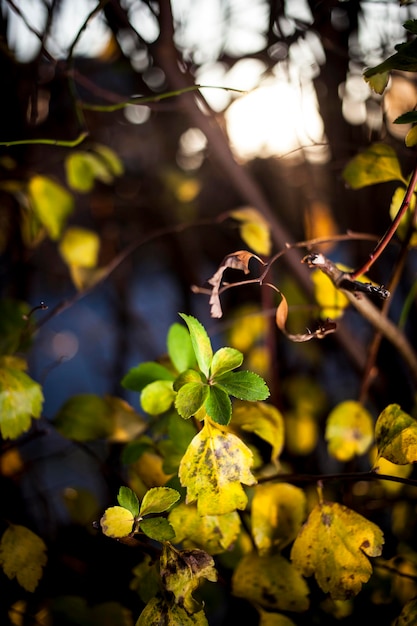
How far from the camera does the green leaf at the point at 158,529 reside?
426mm

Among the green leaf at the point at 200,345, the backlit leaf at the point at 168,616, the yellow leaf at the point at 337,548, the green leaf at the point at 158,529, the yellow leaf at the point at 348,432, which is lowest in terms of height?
the yellow leaf at the point at 348,432

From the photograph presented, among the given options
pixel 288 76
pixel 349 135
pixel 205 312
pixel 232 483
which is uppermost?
pixel 288 76

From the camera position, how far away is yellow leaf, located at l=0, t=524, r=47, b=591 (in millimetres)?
551

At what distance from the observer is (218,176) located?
1451mm

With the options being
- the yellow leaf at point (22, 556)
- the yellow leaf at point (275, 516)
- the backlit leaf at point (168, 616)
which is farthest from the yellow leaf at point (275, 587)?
the yellow leaf at point (22, 556)

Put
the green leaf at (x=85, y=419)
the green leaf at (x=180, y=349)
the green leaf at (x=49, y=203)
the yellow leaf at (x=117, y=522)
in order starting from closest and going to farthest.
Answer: the yellow leaf at (x=117, y=522) → the green leaf at (x=180, y=349) → the green leaf at (x=85, y=419) → the green leaf at (x=49, y=203)

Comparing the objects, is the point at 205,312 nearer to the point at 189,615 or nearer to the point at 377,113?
the point at 377,113

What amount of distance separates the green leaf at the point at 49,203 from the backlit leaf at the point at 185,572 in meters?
0.62

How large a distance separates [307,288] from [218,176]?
758 mm

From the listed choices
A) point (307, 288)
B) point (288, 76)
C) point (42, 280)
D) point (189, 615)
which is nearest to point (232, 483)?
point (189, 615)

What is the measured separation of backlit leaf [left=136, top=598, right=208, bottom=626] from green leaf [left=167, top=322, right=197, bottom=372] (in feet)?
0.78

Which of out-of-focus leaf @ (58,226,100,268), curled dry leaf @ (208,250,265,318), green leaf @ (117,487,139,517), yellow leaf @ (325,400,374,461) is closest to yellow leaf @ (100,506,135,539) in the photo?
green leaf @ (117,487,139,517)

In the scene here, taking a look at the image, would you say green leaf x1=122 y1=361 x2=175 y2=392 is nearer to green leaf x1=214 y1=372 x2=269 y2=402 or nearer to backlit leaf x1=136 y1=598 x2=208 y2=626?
green leaf x1=214 y1=372 x2=269 y2=402

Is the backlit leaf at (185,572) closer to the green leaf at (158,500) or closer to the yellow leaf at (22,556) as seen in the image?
the green leaf at (158,500)
